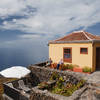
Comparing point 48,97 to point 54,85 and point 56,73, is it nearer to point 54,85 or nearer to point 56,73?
point 54,85

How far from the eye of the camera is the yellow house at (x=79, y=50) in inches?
400

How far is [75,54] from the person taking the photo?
11.4 meters

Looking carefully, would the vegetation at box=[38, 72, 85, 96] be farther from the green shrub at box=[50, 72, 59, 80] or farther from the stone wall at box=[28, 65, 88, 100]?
the stone wall at box=[28, 65, 88, 100]

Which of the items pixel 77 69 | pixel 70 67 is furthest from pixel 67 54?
pixel 77 69

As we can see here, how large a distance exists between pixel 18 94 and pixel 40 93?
366cm

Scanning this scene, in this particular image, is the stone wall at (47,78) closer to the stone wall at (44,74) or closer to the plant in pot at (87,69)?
the stone wall at (44,74)

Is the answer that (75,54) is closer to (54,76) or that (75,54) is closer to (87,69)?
(87,69)

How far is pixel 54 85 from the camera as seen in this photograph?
351 inches

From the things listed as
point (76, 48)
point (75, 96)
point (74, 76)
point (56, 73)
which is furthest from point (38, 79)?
point (75, 96)

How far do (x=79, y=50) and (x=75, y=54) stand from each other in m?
0.72

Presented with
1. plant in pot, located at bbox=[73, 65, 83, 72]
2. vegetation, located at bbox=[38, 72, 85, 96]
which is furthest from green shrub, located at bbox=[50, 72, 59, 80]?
plant in pot, located at bbox=[73, 65, 83, 72]

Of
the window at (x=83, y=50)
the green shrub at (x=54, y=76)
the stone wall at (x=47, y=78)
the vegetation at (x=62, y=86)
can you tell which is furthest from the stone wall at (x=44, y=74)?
the window at (x=83, y=50)

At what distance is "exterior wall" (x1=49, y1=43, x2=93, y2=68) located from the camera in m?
10.2

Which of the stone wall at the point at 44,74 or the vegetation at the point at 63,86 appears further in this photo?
the stone wall at the point at 44,74
